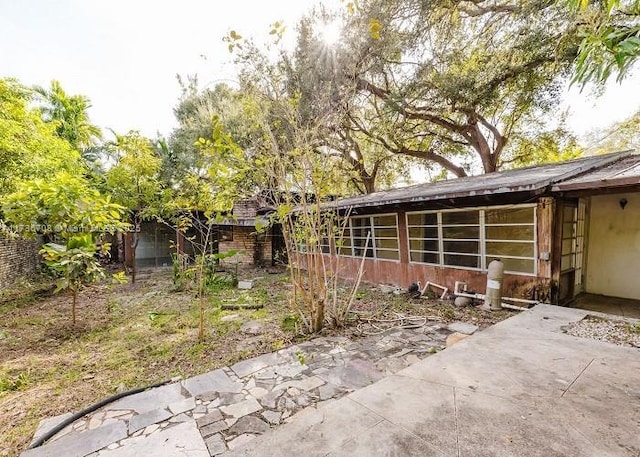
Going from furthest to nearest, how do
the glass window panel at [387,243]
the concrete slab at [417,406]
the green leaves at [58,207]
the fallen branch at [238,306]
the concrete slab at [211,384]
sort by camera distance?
the glass window panel at [387,243] < the fallen branch at [238,306] < the green leaves at [58,207] < the concrete slab at [211,384] < the concrete slab at [417,406]

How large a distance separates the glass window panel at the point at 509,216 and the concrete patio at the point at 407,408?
7.78ft

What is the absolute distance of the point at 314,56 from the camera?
7957 mm

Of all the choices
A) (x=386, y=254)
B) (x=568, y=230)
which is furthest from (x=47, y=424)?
(x=568, y=230)

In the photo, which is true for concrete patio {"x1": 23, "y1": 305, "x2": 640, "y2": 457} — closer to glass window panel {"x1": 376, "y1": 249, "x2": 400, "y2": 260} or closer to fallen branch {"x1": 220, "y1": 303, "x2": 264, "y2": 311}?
fallen branch {"x1": 220, "y1": 303, "x2": 264, "y2": 311}

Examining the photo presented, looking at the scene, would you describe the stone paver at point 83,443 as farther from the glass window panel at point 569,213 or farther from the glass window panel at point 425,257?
the glass window panel at point 569,213

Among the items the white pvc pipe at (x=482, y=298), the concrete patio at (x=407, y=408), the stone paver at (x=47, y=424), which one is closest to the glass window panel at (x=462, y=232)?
the white pvc pipe at (x=482, y=298)

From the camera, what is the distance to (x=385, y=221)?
845cm

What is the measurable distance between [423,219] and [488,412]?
5.66 metres

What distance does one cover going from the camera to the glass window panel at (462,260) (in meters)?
6.28

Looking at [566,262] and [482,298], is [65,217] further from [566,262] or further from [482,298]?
[566,262]

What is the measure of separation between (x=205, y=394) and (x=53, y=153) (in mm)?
9292

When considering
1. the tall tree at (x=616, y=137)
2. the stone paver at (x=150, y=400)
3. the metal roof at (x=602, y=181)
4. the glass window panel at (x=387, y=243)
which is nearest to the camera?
the stone paver at (x=150, y=400)

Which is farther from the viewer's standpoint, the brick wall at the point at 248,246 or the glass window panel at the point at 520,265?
the brick wall at the point at 248,246

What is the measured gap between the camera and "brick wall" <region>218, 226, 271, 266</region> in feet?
43.4
